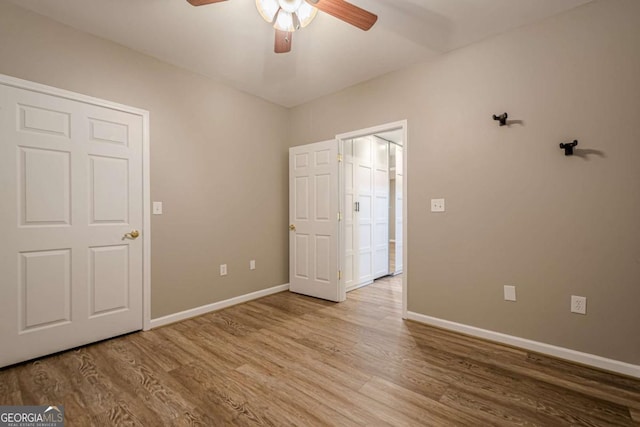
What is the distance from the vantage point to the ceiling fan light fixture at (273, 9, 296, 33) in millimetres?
1901

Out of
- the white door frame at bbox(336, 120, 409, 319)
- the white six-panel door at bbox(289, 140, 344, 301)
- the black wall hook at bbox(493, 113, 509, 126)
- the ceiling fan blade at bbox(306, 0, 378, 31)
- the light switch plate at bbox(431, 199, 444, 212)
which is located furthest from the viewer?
the white six-panel door at bbox(289, 140, 344, 301)

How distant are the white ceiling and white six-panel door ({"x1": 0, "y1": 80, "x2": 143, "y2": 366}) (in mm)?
682

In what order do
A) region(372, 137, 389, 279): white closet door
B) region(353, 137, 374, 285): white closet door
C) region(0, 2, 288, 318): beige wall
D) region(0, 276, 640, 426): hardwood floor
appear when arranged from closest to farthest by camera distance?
region(0, 276, 640, 426): hardwood floor → region(0, 2, 288, 318): beige wall → region(353, 137, 374, 285): white closet door → region(372, 137, 389, 279): white closet door

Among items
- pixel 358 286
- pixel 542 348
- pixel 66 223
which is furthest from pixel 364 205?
pixel 66 223

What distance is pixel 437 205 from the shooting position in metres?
2.75

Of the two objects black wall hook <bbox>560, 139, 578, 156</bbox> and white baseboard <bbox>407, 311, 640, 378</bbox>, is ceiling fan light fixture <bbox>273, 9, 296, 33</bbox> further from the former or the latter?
white baseboard <bbox>407, 311, 640, 378</bbox>

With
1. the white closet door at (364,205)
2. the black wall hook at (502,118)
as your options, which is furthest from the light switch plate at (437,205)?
the white closet door at (364,205)

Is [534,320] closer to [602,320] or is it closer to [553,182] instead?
[602,320]

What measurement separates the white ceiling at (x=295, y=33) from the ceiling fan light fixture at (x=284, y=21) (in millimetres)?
340

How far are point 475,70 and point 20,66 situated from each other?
3.67m

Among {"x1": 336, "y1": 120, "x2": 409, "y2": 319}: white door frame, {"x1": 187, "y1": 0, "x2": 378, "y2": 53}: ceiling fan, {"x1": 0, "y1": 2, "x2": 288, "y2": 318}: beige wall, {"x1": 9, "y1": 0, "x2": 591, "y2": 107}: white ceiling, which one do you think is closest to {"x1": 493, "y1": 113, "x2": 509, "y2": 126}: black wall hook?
{"x1": 9, "y1": 0, "x2": 591, "y2": 107}: white ceiling

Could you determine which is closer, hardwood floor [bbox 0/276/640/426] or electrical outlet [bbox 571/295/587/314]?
hardwood floor [bbox 0/276/640/426]

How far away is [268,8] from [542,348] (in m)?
3.28

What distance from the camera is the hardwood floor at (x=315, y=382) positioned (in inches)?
60.9
